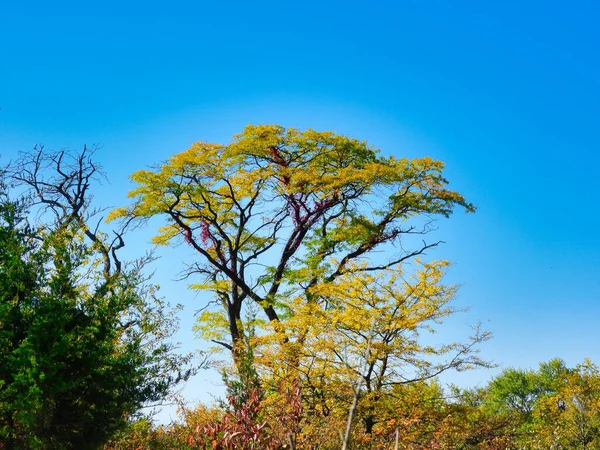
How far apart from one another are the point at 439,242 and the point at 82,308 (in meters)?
14.1

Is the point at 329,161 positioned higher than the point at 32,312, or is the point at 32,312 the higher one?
the point at 329,161

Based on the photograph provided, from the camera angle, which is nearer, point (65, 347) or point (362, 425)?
point (65, 347)

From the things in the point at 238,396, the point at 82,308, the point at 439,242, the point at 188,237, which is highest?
the point at 439,242

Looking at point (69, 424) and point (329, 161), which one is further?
point (329, 161)

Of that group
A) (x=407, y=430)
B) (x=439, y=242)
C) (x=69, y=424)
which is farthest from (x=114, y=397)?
(x=439, y=242)

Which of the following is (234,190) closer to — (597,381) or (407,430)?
(407,430)

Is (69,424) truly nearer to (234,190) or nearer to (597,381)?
(234,190)

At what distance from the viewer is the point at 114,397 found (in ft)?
26.3

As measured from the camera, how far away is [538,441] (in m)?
19.6

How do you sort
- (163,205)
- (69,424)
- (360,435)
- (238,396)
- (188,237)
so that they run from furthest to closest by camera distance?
(188,237) < (163,205) < (360,435) < (238,396) < (69,424)

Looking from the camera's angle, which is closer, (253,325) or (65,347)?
(65,347)

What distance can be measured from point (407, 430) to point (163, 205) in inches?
418

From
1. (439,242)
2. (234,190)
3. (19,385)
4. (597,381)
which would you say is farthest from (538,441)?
(19,385)

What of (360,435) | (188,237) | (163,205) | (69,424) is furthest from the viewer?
(188,237)
